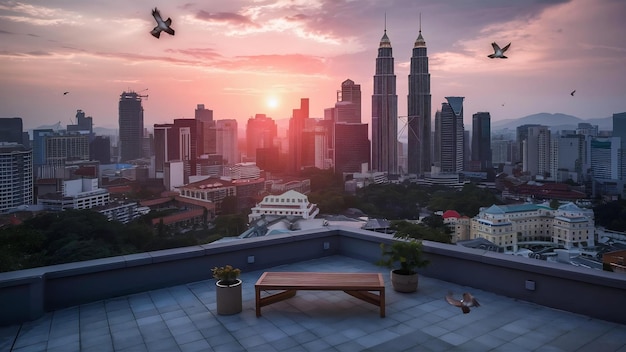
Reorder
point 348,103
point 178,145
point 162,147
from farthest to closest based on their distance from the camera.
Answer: point 348,103 < point 178,145 < point 162,147

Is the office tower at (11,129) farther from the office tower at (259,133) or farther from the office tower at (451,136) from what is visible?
the office tower at (451,136)

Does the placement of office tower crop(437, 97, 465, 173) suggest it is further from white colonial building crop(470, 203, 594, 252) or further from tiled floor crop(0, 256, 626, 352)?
tiled floor crop(0, 256, 626, 352)

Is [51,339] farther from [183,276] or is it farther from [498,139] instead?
[498,139]

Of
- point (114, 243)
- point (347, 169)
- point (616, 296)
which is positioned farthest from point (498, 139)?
point (616, 296)

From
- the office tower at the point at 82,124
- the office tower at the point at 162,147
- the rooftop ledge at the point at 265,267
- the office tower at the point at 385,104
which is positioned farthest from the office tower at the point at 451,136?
the rooftop ledge at the point at 265,267

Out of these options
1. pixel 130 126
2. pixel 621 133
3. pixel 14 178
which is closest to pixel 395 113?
pixel 621 133

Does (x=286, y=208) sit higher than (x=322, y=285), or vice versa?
(x=322, y=285)

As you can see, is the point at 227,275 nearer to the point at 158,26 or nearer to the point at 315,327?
the point at 315,327
